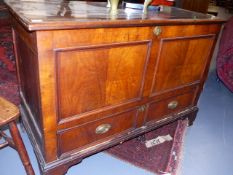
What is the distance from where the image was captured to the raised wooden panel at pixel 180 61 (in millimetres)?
1069

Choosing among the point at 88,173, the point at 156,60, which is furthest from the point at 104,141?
the point at 156,60

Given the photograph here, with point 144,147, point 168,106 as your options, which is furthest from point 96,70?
point 144,147

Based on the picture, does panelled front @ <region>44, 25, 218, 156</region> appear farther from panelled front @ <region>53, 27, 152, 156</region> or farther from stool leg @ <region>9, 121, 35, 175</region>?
stool leg @ <region>9, 121, 35, 175</region>

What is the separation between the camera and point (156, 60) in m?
1.04

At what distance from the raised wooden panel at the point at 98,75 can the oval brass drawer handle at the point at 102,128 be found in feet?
0.38

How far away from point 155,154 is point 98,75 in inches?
27.7

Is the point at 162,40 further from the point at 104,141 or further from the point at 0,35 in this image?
the point at 0,35

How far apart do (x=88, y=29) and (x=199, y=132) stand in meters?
1.18

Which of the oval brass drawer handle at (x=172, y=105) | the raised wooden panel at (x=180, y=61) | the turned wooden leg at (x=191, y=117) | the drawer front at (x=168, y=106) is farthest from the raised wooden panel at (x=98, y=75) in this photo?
the turned wooden leg at (x=191, y=117)

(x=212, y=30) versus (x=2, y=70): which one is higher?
(x=212, y=30)

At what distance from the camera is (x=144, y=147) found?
1.38 meters

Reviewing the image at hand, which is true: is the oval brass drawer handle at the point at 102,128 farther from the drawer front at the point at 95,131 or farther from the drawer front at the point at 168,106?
the drawer front at the point at 168,106

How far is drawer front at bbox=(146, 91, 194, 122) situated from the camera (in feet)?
4.05

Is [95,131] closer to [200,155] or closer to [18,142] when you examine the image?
[18,142]
